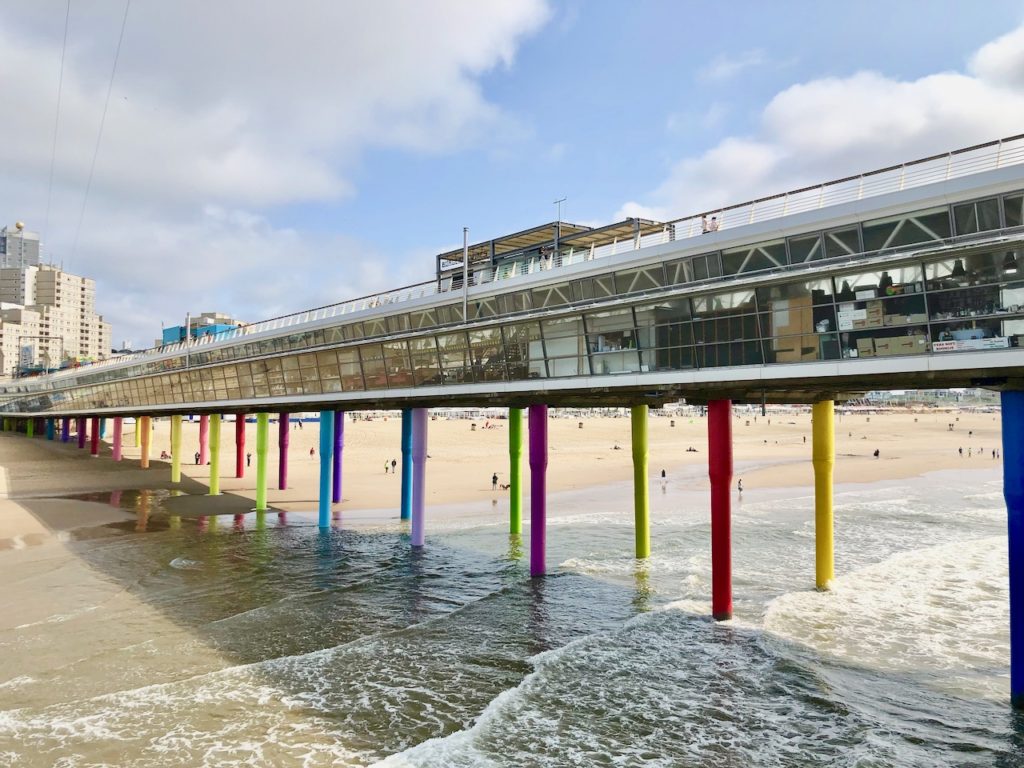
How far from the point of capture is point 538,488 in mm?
21469

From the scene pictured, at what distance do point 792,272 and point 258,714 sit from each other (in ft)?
42.6

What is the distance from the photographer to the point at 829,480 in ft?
61.5

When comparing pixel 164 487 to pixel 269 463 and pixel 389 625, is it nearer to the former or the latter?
pixel 269 463

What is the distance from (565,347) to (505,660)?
8.31 metres

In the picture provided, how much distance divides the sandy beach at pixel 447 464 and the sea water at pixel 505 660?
1398 centimetres

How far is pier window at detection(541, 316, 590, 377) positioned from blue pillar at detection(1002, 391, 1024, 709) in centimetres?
922

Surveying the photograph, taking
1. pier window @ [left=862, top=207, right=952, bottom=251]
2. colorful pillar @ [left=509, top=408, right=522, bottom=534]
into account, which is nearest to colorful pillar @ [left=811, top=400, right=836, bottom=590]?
pier window @ [left=862, top=207, right=952, bottom=251]

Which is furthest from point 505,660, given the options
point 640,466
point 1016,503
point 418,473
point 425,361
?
point 418,473

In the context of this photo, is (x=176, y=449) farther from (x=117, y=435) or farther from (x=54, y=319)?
(x=54, y=319)

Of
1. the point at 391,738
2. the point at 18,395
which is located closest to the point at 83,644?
the point at 391,738

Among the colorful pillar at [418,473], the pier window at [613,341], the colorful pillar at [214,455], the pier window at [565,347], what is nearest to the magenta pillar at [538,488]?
the pier window at [565,347]

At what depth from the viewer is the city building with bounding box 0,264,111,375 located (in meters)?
164

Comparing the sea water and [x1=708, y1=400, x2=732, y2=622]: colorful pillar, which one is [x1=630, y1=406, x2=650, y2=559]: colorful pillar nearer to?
the sea water

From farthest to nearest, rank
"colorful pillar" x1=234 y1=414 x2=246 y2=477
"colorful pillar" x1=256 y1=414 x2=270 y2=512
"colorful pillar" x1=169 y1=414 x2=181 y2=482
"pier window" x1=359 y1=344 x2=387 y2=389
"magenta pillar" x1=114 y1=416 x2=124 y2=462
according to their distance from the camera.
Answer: "magenta pillar" x1=114 y1=416 x2=124 y2=462 → "colorful pillar" x1=234 y1=414 x2=246 y2=477 → "colorful pillar" x1=169 y1=414 x2=181 y2=482 → "colorful pillar" x1=256 y1=414 x2=270 y2=512 → "pier window" x1=359 y1=344 x2=387 y2=389
